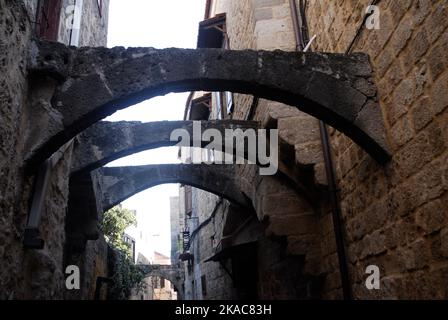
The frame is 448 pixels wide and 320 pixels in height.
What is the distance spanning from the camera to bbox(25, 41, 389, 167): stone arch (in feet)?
9.53

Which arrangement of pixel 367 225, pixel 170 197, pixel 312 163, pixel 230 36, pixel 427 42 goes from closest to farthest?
pixel 427 42 < pixel 367 225 < pixel 312 163 < pixel 230 36 < pixel 170 197

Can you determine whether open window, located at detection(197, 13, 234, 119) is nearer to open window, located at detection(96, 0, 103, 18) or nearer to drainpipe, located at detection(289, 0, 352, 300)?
open window, located at detection(96, 0, 103, 18)

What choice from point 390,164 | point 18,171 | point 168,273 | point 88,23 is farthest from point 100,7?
point 168,273

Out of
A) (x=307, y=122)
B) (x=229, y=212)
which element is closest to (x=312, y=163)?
(x=307, y=122)

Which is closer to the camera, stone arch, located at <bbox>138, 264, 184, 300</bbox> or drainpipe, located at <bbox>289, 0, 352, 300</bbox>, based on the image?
drainpipe, located at <bbox>289, 0, 352, 300</bbox>

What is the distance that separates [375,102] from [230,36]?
5050 mm

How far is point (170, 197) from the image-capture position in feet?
104

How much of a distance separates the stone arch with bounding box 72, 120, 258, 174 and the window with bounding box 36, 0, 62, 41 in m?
1.74

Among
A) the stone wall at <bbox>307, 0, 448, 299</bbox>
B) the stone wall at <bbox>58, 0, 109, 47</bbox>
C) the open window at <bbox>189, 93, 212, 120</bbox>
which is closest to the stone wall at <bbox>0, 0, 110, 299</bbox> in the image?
the stone wall at <bbox>58, 0, 109, 47</bbox>

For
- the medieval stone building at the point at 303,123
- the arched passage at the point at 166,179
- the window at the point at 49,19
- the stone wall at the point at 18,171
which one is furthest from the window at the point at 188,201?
the stone wall at the point at 18,171

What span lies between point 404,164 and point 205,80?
4.92 feet

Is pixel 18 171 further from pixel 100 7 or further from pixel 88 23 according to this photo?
pixel 100 7

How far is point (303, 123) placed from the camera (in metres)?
4.41

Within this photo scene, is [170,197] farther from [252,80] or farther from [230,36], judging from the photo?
[252,80]
